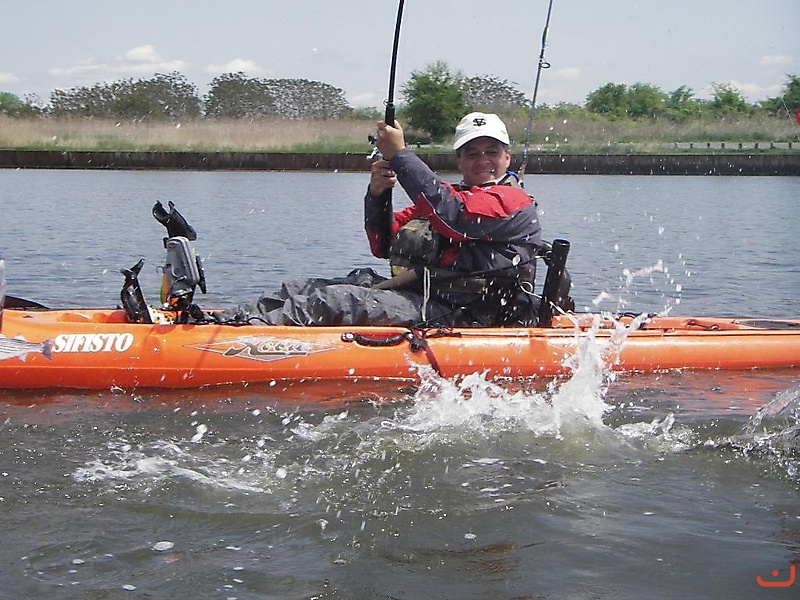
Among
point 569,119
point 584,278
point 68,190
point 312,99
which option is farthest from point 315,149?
point 584,278

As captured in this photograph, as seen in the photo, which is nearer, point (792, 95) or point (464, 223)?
point (464, 223)

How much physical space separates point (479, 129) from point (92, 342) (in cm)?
271

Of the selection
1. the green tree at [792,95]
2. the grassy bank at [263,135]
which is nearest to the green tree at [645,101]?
the grassy bank at [263,135]

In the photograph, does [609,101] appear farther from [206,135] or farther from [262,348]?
[262,348]

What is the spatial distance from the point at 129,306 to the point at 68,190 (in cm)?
2123

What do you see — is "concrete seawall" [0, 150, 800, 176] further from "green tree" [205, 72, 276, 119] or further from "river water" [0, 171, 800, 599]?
"river water" [0, 171, 800, 599]

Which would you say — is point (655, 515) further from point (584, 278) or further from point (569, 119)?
point (569, 119)

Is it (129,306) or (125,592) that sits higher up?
(129,306)

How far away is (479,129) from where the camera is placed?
20.4 feet

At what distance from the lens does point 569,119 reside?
1832 inches

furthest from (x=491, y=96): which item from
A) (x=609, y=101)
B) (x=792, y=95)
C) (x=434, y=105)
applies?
(x=792, y=95)

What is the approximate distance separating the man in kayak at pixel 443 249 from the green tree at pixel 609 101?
4779 cm

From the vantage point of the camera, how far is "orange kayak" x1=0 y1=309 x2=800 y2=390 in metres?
6.19

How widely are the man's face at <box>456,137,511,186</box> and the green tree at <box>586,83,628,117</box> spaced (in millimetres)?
47855
